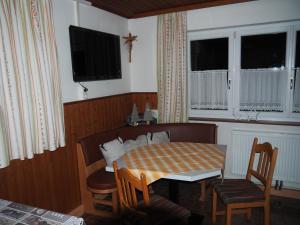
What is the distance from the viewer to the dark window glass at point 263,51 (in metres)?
3.13

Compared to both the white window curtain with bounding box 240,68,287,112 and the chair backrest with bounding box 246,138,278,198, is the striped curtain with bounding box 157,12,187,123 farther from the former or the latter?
the chair backrest with bounding box 246,138,278,198

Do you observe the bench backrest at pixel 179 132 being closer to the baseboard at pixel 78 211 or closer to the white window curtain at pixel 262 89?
the white window curtain at pixel 262 89

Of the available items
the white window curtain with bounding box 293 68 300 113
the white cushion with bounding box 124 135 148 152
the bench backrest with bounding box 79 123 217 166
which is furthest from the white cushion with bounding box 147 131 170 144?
the white window curtain with bounding box 293 68 300 113

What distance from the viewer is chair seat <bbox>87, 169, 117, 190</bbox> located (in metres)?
2.59

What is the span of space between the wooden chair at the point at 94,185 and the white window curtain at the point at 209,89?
1716mm

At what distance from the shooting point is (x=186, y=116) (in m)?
3.59

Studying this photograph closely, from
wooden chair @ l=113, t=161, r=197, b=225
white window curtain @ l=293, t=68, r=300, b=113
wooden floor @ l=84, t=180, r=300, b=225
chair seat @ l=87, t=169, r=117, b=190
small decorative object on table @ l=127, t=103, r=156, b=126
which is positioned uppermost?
white window curtain @ l=293, t=68, r=300, b=113

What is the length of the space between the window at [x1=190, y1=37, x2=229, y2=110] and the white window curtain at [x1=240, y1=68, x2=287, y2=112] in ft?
0.83

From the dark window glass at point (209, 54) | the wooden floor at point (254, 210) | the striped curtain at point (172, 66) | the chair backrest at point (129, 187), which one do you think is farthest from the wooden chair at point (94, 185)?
the dark window glass at point (209, 54)

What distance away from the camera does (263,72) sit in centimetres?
322

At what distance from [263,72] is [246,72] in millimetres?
212

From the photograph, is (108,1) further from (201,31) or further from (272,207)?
(272,207)

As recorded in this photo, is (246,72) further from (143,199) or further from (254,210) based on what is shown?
(143,199)

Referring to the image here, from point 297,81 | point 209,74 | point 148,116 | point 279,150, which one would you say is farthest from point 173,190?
point 297,81
